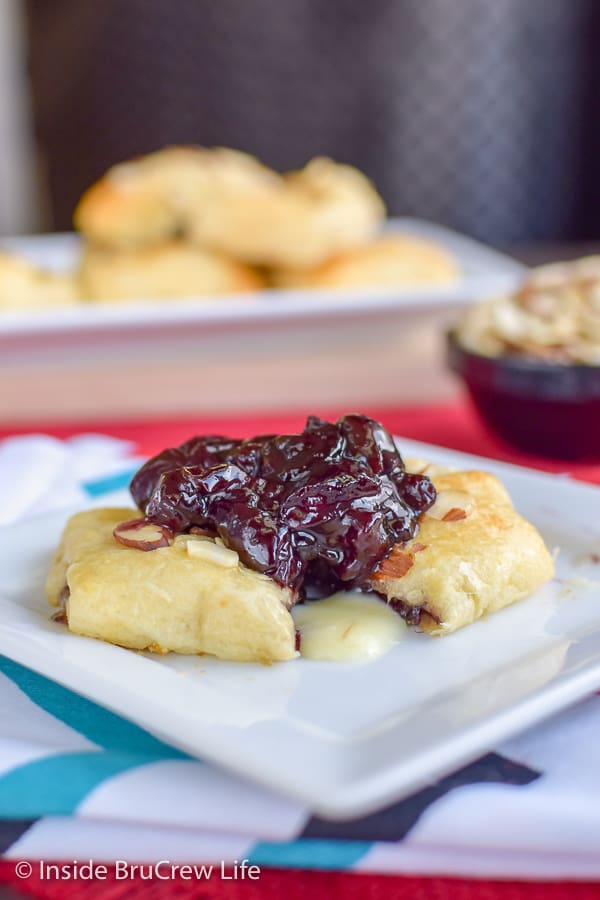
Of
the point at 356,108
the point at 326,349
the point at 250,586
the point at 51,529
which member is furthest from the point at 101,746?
the point at 356,108

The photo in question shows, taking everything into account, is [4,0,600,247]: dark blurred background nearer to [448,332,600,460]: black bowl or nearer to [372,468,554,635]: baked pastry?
[448,332,600,460]: black bowl

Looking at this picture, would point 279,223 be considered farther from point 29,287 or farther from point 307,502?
point 307,502

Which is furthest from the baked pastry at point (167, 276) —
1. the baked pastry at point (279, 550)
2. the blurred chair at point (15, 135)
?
the blurred chair at point (15, 135)

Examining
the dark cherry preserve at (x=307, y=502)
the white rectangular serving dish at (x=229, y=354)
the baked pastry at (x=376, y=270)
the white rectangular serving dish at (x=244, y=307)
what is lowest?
the white rectangular serving dish at (x=229, y=354)

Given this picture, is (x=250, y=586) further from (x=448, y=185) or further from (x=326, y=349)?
(x=448, y=185)

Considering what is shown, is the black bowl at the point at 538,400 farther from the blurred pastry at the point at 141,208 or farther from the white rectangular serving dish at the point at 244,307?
the blurred pastry at the point at 141,208

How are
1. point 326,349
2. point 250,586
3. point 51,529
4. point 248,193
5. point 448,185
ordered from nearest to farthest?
point 250,586 → point 51,529 → point 326,349 → point 248,193 → point 448,185

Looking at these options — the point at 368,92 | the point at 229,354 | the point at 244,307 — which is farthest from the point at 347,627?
the point at 368,92
